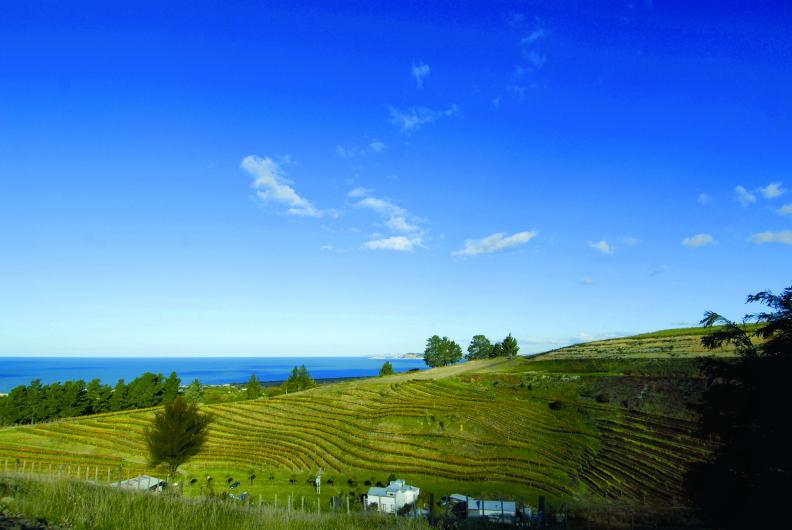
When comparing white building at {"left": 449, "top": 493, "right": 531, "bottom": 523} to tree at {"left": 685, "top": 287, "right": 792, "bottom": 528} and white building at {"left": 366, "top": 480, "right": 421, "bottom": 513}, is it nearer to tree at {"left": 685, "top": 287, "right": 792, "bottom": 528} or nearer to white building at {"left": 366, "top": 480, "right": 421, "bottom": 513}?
white building at {"left": 366, "top": 480, "right": 421, "bottom": 513}

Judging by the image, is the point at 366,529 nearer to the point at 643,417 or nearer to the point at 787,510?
the point at 787,510

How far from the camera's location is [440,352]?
14775 cm

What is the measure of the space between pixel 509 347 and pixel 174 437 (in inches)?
4340

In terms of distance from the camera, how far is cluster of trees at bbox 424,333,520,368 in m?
142

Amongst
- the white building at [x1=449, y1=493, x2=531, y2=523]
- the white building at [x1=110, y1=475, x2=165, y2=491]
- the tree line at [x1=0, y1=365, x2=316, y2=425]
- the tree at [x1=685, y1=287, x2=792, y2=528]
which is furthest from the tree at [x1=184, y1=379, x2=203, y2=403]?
the tree at [x1=685, y1=287, x2=792, y2=528]

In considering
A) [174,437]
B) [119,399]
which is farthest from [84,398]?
[174,437]

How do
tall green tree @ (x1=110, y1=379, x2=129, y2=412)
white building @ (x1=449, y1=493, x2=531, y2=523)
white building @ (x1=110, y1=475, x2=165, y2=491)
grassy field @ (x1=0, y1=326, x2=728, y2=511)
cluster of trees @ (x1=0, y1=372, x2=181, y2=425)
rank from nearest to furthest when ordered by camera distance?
1. white building @ (x1=110, y1=475, x2=165, y2=491)
2. white building @ (x1=449, y1=493, x2=531, y2=523)
3. grassy field @ (x1=0, y1=326, x2=728, y2=511)
4. cluster of trees @ (x1=0, y1=372, x2=181, y2=425)
5. tall green tree @ (x1=110, y1=379, x2=129, y2=412)

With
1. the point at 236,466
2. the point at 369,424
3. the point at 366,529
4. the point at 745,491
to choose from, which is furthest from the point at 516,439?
the point at 366,529

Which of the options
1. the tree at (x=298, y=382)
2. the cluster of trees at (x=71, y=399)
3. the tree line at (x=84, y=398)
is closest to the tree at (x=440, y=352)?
the tree at (x=298, y=382)

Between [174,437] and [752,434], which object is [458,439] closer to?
[174,437]

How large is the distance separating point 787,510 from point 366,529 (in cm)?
1092

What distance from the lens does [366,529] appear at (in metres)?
7.55

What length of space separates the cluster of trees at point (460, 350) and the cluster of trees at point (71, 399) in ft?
261

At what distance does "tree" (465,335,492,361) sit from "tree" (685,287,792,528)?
141329 mm
